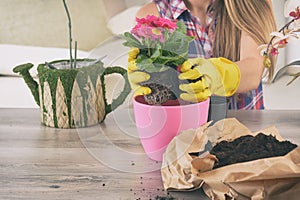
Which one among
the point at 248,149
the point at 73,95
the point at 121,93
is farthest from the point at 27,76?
the point at 248,149

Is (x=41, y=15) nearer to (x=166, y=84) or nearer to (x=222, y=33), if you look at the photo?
(x=222, y=33)

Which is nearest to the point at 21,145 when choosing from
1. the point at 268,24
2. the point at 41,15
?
the point at 268,24

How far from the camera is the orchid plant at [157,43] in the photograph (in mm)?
960

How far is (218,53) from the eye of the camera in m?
2.00

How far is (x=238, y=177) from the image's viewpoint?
79 cm

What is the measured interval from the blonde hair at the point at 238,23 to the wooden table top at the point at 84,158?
2.16 ft

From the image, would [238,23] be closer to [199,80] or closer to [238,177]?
[199,80]

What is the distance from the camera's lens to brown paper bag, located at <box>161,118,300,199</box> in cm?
78

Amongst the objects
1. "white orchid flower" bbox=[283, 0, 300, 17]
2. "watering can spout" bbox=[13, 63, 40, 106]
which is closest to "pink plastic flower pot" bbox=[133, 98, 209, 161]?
"watering can spout" bbox=[13, 63, 40, 106]

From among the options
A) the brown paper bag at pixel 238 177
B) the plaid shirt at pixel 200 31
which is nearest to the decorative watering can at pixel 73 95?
the brown paper bag at pixel 238 177

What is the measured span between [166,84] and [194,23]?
3.44 ft

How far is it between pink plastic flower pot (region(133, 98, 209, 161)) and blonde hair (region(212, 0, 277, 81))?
0.99 m

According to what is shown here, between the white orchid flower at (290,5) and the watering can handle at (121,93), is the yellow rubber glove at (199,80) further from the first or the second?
the white orchid flower at (290,5)

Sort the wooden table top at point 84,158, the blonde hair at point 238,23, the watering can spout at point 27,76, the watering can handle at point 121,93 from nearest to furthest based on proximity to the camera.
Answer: the wooden table top at point 84,158 < the watering can handle at point 121,93 < the watering can spout at point 27,76 < the blonde hair at point 238,23
